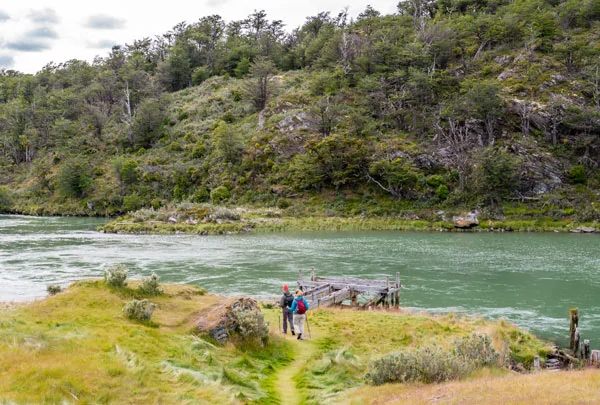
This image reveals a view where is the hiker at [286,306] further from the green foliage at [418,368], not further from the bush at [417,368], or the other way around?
the bush at [417,368]

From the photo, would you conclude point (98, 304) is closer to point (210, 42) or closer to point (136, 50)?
point (210, 42)

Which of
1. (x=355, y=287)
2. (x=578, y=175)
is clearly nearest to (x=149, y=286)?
(x=355, y=287)

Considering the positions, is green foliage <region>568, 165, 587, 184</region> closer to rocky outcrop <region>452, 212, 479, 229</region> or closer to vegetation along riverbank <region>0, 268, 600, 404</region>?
rocky outcrop <region>452, 212, 479, 229</region>

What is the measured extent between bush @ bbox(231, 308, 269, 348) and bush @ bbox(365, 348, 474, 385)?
4370mm

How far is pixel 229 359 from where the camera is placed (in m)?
13.8

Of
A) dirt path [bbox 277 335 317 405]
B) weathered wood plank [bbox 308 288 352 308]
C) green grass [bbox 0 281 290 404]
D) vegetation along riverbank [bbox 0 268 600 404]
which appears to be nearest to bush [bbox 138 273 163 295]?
vegetation along riverbank [bbox 0 268 600 404]

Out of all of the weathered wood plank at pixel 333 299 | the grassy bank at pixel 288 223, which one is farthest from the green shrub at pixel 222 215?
the weathered wood plank at pixel 333 299

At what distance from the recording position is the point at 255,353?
15.0m

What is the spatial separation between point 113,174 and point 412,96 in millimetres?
62319

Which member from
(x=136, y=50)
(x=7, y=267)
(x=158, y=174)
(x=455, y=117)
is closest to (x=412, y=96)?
(x=455, y=117)

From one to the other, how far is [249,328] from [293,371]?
1.97 m

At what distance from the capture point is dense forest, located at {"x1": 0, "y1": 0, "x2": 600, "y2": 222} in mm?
71562

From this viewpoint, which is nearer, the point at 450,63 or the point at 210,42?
the point at 450,63

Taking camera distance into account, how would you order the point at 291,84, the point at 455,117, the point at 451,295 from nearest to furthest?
the point at 451,295
the point at 455,117
the point at 291,84
